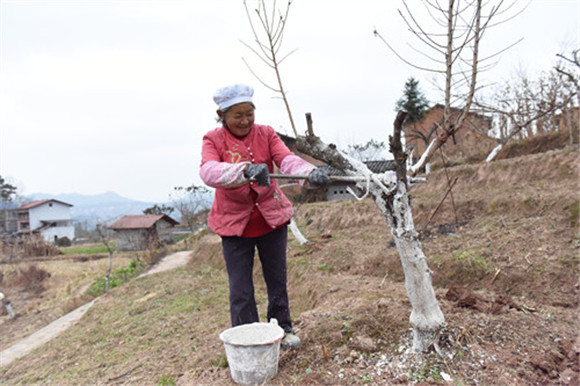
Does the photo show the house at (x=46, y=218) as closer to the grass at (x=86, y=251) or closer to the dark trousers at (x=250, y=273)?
the grass at (x=86, y=251)

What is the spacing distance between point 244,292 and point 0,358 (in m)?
7.59

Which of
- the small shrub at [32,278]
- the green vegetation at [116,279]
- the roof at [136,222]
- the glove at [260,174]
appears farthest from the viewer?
the roof at [136,222]

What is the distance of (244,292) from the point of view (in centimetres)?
254

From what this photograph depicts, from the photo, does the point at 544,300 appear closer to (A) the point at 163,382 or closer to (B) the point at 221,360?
(B) the point at 221,360

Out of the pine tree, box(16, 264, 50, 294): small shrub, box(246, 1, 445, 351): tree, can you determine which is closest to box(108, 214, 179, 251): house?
box(16, 264, 50, 294): small shrub

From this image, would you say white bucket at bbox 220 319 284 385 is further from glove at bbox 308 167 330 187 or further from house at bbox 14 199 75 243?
house at bbox 14 199 75 243

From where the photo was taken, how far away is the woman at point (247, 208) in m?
2.44

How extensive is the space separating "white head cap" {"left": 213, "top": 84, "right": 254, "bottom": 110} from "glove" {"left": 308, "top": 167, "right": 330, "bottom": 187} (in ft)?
2.14

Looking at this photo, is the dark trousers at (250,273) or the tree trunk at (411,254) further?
the dark trousers at (250,273)

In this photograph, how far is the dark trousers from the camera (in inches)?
100

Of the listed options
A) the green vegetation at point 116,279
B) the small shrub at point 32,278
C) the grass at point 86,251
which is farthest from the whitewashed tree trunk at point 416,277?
Answer: the grass at point 86,251

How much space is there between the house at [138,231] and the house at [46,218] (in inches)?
1010

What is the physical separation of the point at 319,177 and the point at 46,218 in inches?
2296

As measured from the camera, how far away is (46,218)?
50.4m
